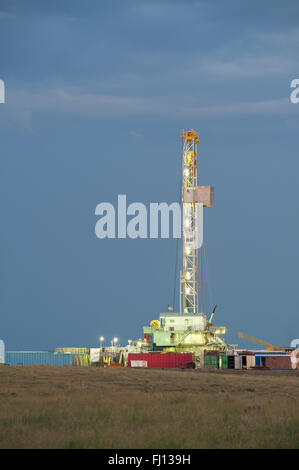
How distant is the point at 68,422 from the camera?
50.2 feet

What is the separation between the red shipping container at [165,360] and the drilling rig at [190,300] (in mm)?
4370

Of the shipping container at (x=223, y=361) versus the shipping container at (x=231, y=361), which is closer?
the shipping container at (x=223, y=361)

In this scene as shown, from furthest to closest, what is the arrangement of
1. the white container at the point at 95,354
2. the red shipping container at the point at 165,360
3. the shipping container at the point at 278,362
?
the white container at the point at 95,354, the shipping container at the point at 278,362, the red shipping container at the point at 165,360

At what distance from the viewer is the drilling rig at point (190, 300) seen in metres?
60.5

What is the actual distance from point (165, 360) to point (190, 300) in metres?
14.4

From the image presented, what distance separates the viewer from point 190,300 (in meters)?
68.6

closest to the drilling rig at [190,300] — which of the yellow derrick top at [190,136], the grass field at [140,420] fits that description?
the yellow derrick top at [190,136]

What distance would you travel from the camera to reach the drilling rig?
199 ft

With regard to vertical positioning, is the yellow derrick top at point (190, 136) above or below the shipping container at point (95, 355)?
above

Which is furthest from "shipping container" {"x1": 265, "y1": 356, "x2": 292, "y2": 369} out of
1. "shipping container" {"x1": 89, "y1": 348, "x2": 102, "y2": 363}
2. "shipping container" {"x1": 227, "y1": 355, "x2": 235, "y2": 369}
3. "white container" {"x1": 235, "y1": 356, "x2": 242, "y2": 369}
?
"shipping container" {"x1": 89, "y1": 348, "x2": 102, "y2": 363}

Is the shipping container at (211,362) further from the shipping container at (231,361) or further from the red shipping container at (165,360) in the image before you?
the red shipping container at (165,360)

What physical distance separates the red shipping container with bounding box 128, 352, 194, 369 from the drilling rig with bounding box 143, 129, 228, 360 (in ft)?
14.3
